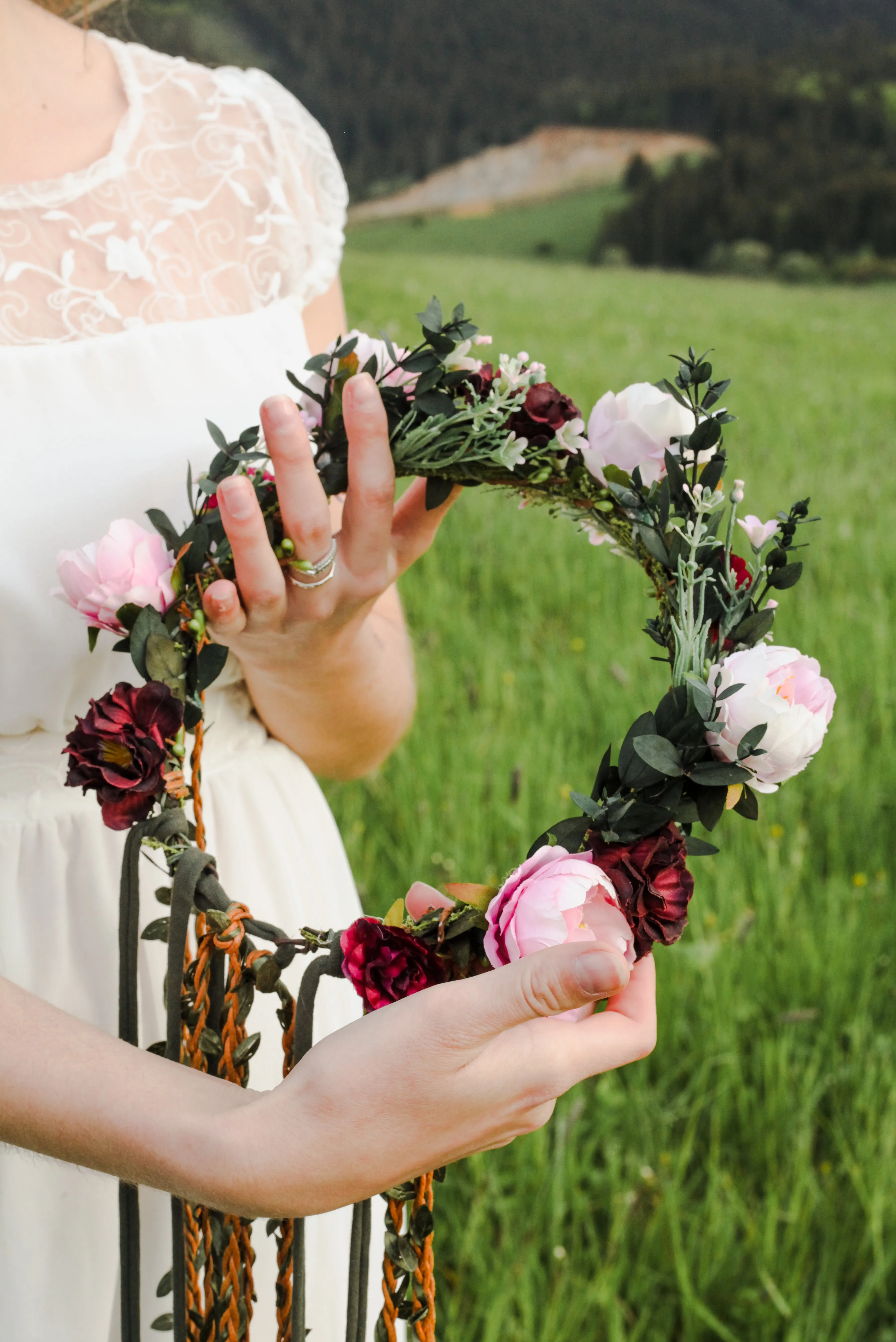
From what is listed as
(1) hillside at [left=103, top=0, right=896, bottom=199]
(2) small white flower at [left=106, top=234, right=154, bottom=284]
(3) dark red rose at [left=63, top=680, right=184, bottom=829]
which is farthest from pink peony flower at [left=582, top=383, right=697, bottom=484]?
(1) hillside at [left=103, top=0, right=896, bottom=199]

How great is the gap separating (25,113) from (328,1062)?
856 millimetres

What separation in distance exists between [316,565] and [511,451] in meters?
0.15

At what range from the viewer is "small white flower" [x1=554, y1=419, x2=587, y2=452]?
71 cm

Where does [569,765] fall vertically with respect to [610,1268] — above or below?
above

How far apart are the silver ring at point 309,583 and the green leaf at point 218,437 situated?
0.31 feet

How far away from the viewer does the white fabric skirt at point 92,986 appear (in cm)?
81

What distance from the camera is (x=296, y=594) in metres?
0.73

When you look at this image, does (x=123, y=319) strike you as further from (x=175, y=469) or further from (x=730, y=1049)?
(x=730, y=1049)

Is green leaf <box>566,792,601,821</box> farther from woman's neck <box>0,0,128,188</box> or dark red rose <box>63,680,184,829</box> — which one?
woman's neck <box>0,0,128,188</box>

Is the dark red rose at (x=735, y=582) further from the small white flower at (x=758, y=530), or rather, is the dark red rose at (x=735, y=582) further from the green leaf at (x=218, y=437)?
the green leaf at (x=218, y=437)

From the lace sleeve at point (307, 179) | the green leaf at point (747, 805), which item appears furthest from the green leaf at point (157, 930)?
the lace sleeve at point (307, 179)

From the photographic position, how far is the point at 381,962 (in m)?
0.51

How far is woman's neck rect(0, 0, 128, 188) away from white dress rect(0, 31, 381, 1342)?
2 centimetres

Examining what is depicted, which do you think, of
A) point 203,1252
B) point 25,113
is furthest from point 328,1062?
point 25,113
